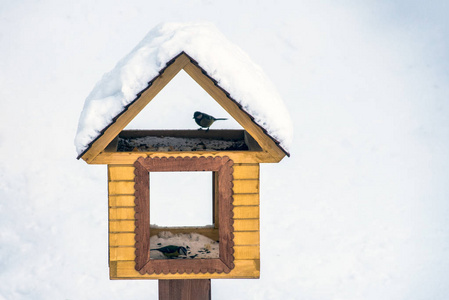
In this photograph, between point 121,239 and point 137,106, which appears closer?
point 137,106

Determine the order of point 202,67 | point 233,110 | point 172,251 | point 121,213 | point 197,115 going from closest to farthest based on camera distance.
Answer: point 202,67
point 233,110
point 121,213
point 172,251
point 197,115

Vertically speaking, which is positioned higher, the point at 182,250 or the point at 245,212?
the point at 245,212

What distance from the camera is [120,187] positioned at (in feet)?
10.7

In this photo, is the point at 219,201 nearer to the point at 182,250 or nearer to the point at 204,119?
the point at 182,250

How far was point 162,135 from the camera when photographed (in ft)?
12.3

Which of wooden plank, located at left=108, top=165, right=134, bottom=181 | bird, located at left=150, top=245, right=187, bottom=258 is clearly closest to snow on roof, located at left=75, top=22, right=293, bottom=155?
wooden plank, located at left=108, top=165, right=134, bottom=181

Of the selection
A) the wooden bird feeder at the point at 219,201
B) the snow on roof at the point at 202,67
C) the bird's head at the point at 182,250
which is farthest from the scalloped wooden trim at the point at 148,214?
the snow on roof at the point at 202,67

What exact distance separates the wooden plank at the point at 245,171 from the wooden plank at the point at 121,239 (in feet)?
1.64

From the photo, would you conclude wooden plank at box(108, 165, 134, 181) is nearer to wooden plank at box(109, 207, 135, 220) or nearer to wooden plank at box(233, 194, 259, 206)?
wooden plank at box(109, 207, 135, 220)

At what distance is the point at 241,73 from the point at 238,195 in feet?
1.68

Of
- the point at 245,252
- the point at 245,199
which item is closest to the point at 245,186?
the point at 245,199

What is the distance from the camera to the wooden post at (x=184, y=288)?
359 cm

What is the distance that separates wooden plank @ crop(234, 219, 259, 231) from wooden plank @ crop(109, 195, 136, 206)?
444mm

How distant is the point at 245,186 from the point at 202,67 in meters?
0.55
